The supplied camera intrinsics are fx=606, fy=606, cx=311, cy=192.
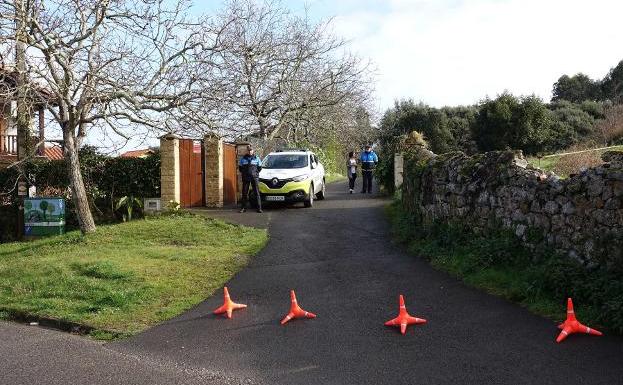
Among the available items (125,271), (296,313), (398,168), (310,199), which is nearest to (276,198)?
(310,199)

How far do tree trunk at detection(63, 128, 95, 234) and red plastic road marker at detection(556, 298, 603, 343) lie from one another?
37.0 ft

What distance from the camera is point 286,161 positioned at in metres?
18.8

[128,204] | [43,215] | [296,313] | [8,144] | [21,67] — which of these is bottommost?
[296,313]

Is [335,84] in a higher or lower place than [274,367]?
higher

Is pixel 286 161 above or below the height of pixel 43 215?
above

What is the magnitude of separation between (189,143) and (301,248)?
24.1ft

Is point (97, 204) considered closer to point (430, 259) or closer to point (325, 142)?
point (430, 259)

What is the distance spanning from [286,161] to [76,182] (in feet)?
21.6

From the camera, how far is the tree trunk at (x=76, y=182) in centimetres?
1403

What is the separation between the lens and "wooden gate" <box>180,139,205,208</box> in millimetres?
18125

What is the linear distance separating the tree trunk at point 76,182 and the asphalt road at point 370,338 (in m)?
5.67

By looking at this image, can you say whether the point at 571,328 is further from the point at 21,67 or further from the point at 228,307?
the point at 21,67

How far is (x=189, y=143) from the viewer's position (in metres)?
18.2

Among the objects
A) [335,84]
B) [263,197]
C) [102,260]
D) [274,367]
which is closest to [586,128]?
[335,84]
